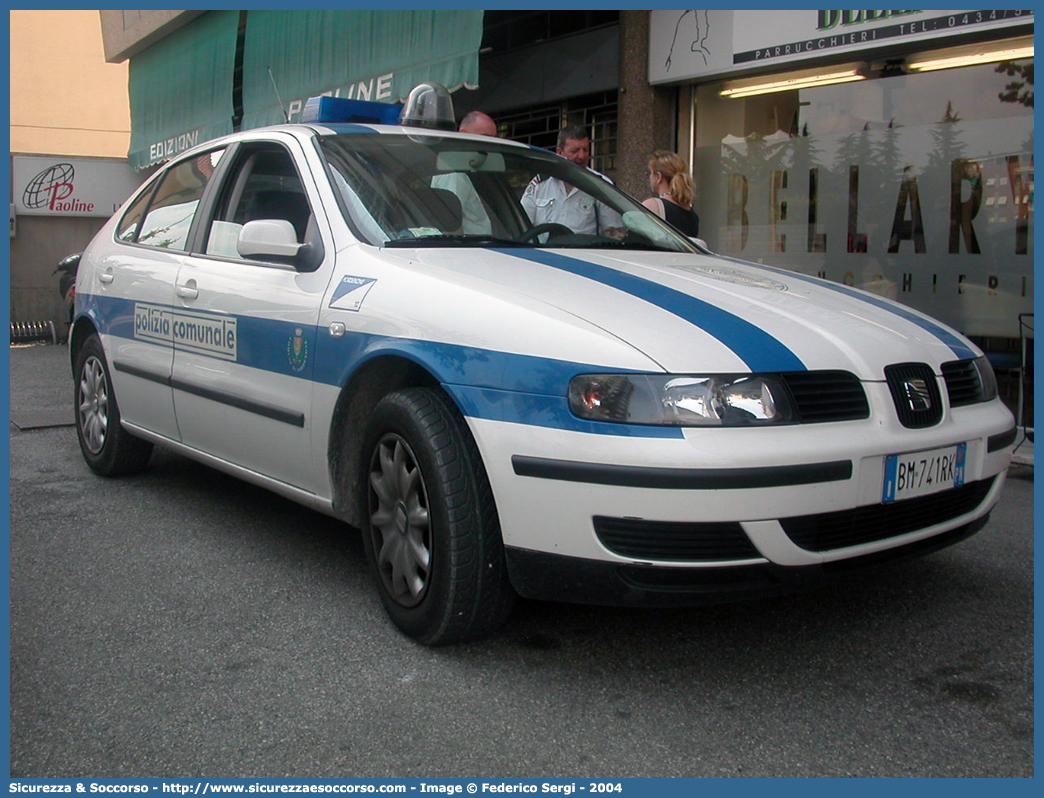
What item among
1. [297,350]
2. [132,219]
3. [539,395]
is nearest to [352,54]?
[132,219]

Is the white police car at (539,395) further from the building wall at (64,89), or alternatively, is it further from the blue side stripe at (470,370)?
the building wall at (64,89)

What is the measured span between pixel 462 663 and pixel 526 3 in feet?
20.2

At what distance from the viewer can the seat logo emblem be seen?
2865 millimetres

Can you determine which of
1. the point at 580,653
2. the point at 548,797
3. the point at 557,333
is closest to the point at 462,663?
the point at 580,653

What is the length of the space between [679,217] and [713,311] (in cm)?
333

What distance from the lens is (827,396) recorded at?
2.73 m

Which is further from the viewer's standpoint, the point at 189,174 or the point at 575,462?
the point at 189,174

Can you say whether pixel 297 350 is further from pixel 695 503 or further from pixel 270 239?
pixel 695 503

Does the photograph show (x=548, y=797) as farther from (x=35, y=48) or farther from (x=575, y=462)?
(x=35, y=48)

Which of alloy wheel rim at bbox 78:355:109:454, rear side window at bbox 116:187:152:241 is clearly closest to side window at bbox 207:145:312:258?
rear side window at bbox 116:187:152:241

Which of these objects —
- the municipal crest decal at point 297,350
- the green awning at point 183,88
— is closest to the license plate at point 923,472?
the municipal crest decal at point 297,350

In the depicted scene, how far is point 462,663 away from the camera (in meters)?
3.02

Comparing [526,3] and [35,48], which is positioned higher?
[35,48]

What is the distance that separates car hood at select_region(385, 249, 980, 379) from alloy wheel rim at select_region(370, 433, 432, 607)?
0.57 meters
